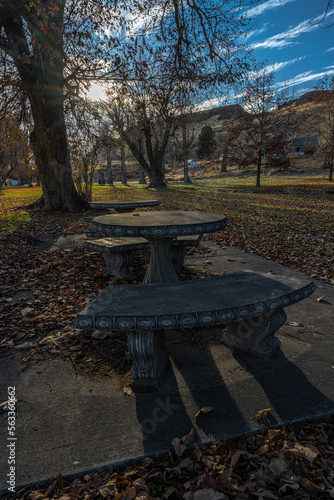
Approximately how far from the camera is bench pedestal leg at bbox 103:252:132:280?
192 inches

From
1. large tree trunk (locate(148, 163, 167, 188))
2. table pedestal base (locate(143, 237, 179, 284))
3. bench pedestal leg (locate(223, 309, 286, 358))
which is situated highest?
large tree trunk (locate(148, 163, 167, 188))

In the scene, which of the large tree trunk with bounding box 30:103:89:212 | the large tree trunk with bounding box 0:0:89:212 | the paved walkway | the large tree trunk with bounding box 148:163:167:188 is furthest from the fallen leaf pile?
the large tree trunk with bounding box 148:163:167:188

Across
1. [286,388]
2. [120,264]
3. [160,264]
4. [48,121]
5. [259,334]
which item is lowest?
[286,388]

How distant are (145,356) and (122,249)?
241cm

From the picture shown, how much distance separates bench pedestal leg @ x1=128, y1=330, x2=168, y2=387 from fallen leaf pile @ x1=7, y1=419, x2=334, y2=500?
65cm

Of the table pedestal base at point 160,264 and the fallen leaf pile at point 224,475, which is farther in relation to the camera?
the table pedestal base at point 160,264

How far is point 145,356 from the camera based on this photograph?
252 cm

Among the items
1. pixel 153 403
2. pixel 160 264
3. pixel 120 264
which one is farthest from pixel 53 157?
pixel 153 403

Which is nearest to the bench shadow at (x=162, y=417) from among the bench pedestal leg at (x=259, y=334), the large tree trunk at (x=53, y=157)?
the bench pedestal leg at (x=259, y=334)

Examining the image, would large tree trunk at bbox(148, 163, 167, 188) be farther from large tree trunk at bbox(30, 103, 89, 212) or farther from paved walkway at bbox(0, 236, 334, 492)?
paved walkway at bbox(0, 236, 334, 492)

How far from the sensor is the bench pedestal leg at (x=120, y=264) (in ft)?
16.0

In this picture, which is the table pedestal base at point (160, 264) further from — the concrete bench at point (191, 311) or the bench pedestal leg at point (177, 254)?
the concrete bench at point (191, 311)

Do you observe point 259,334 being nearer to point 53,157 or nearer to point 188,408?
point 188,408

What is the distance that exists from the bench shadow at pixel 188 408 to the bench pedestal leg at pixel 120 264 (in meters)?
2.32
